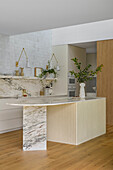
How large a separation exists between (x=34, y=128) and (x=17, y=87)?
8.89 ft

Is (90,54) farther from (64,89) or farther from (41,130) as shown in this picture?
(41,130)

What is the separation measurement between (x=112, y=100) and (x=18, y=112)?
2688 millimetres

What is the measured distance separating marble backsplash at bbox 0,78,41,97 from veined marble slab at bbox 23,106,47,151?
2.29 m

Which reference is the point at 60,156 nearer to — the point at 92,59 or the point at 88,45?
the point at 88,45

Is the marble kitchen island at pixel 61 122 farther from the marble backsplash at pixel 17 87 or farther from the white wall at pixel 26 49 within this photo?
the white wall at pixel 26 49

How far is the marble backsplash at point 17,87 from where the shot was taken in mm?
6336

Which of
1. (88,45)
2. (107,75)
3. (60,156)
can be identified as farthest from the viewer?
(88,45)

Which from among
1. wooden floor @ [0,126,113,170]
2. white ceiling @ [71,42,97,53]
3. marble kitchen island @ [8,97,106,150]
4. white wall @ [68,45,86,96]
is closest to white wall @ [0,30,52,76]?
white wall @ [68,45,86,96]

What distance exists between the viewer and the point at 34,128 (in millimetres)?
4184

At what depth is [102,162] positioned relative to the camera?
11.6ft

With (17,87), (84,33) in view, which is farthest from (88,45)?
(17,87)

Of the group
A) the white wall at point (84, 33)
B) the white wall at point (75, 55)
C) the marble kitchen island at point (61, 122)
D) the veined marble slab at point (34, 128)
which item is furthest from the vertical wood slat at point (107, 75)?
the veined marble slab at point (34, 128)

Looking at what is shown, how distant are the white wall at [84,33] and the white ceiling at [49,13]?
6.69ft

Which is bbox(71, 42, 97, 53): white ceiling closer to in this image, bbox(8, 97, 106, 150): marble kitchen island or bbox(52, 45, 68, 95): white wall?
bbox(52, 45, 68, 95): white wall
